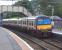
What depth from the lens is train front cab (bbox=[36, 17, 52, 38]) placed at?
33000mm

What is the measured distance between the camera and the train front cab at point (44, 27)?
33000mm

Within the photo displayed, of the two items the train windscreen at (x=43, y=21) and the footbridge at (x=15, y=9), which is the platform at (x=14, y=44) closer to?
the train windscreen at (x=43, y=21)

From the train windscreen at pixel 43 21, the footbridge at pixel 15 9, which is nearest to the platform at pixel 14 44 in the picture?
the train windscreen at pixel 43 21

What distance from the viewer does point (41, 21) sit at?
33.7m

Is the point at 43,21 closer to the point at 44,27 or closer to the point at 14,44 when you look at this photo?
the point at 44,27

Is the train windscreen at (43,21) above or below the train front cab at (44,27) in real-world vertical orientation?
above

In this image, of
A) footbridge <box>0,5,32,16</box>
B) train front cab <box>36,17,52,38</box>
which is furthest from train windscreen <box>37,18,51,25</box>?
footbridge <box>0,5,32,16</box>

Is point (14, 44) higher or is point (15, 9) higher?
point (14, 44)

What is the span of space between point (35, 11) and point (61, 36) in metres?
53.4

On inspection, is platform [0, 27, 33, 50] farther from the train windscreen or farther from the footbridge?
the footbridge

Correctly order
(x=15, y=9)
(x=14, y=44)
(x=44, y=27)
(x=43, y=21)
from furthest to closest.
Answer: (x=15, y=9)
(x=43, y=21)
(x=44, y=27)
(x=14, y=44)

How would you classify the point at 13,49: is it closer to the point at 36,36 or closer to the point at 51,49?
the point at 51,49

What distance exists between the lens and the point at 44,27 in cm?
3325

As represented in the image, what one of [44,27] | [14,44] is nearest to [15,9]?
[44,27]
